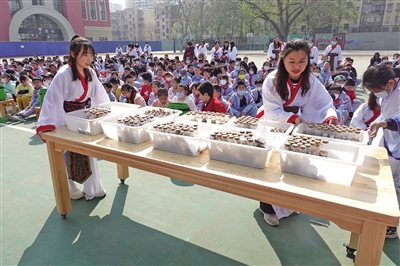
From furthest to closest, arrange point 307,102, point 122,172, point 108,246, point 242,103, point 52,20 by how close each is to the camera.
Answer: point 52,20, point 242,103, point 122,172, point 307,102, point 108,246

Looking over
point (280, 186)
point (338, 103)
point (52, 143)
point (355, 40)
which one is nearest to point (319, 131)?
point (280, 186)

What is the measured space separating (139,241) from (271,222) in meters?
1.11

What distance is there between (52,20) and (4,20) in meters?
5.63

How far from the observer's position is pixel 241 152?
157 cm

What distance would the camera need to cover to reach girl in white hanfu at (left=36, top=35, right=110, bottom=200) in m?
2.37


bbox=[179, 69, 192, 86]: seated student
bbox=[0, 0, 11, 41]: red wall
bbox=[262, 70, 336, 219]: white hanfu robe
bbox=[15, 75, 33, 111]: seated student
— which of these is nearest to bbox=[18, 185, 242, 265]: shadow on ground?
bbox=[262, 70, 336, 219]: white hanfu robe

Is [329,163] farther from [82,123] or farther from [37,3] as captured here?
[37,3]

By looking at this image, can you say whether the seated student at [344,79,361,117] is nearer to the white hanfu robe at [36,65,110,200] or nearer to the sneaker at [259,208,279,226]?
the sneaker at [259,208,279,226]

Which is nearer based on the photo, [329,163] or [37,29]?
[329,163]

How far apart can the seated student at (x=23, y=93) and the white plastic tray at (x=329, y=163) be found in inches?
273

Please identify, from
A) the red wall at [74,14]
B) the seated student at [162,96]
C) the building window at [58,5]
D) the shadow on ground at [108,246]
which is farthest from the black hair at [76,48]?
the building window at [58,5]

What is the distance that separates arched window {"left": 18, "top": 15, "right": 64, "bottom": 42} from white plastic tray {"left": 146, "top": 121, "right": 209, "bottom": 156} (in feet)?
120

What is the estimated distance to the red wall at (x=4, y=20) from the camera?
2673 centimetres

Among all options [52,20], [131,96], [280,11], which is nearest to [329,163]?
[131,96]
